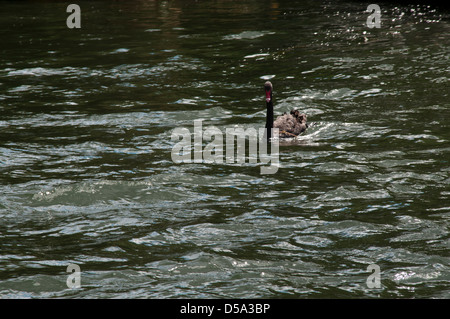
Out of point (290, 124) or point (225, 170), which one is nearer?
point (225, 170)

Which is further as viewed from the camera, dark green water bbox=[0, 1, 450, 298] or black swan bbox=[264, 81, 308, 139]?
black swan bbox=[264, 81, 308, 139]

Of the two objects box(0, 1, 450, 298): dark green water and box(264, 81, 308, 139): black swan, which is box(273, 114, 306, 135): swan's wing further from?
box(0, 1, 450, 298): dark green water

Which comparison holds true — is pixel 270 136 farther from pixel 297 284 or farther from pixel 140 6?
pixel 140 6

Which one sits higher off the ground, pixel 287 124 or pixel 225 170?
pixel 287 124

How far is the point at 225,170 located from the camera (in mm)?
10523

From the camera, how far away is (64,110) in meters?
13.9

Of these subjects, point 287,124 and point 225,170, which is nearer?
point 225,170

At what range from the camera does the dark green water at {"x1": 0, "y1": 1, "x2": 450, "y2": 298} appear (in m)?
7.35

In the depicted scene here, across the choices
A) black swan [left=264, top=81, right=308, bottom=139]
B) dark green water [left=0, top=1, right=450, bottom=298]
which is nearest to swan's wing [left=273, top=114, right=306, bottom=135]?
black swan [left=264, top=81, right=308, bottom=139]

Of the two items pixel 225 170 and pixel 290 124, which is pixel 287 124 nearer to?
pixel 290 124

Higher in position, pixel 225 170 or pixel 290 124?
pixel 290 124

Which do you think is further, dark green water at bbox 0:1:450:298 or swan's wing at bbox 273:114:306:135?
swan's wing at bbox 273:114:306:135

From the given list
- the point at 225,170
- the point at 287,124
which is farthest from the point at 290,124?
the point at 225,170
